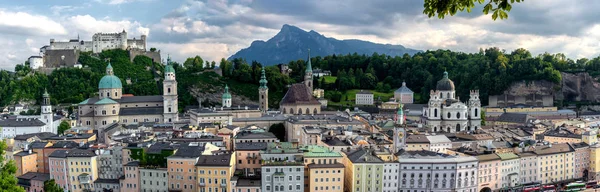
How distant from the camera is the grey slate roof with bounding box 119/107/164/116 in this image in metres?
62.7

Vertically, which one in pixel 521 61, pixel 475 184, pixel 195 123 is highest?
pixel 521 61

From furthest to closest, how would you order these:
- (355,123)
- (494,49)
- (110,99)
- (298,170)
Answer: (494,49) < (110,99) < (355,123) < (298,170)

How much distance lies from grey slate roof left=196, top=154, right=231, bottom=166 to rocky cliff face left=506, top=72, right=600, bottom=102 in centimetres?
5841

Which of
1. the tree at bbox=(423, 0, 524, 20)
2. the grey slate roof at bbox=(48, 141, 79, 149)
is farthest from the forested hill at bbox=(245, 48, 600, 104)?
the tree at bbox=(423, 0, 524, 20)

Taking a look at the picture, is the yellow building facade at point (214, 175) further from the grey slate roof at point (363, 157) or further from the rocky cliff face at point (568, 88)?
the rocky cliff face at point (568, 88)

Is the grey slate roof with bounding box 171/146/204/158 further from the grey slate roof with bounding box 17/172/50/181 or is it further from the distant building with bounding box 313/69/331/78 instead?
the distant building with bounding box 313/69/331/78

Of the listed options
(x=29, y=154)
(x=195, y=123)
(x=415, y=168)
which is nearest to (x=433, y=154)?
(x=415, y=168)

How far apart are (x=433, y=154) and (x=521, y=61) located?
164 ft

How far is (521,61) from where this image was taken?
271 feet

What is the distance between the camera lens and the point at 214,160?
3734cm

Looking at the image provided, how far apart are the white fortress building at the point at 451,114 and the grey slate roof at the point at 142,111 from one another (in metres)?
33.2

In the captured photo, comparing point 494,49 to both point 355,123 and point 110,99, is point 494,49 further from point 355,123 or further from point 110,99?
point 110,99

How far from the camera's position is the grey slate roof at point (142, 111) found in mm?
62719

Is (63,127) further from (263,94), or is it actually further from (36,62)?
(36,62)
